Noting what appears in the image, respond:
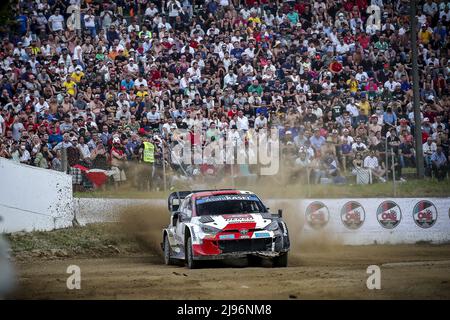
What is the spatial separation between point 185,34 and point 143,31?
1.30 metres

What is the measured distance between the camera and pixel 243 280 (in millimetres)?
12875

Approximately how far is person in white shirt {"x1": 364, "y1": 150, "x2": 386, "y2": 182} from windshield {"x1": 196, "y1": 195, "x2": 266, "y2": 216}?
18.9 ft

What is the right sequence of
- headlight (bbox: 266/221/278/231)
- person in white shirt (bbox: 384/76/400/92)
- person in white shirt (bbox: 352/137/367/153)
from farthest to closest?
1. person in white shirt (bbox: 384/76/400/92)
2. person in white shirt (bbox: 352/137/367/153)
3. headlight (bbox: 266/221/278/231)

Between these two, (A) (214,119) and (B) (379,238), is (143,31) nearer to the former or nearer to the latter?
(A) (214,119)

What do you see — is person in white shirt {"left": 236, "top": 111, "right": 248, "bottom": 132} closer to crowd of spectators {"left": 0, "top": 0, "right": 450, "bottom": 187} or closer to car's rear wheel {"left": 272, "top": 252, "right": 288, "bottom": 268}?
crowd of spectators {"left": 0, "top": 0, "right": 450, "bottom": 187}

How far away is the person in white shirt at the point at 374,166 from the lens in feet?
70.2

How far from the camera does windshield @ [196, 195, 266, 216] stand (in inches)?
631

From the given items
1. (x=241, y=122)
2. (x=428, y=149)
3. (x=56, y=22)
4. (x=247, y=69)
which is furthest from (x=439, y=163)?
(x=56, y=22)

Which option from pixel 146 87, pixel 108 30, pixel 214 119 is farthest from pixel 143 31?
pixel 214 119

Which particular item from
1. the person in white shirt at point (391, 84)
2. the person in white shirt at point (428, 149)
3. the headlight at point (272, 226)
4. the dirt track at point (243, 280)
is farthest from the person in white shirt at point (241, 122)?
the headlight at point (272, 226)

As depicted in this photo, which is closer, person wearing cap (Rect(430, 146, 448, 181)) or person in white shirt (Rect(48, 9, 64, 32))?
person wearing cap (Rect(430, 146, 448, 181))

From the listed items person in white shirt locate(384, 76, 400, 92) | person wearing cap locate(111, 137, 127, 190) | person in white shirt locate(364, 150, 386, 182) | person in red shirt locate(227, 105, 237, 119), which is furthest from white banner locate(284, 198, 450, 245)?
person in white shirt locate(384, 76, 400, 92)

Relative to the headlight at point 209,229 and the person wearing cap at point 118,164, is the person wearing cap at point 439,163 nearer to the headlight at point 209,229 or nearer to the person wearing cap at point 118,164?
the person wearing cap at point 118,164

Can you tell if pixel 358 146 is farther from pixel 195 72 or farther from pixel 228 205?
pixel 228 205
